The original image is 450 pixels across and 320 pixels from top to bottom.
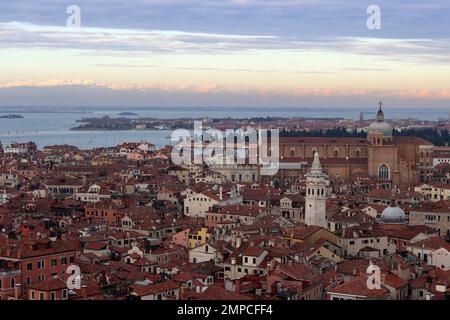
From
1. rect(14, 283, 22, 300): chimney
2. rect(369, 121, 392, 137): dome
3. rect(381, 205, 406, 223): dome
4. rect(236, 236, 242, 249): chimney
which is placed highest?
rect(369, 121, 392, 137): dome

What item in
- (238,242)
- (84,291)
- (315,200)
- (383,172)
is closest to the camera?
(84,291)

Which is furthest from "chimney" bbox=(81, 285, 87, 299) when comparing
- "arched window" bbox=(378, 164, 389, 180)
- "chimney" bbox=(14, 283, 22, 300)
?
"arched window" bbox=(378, 164, 389, 180)

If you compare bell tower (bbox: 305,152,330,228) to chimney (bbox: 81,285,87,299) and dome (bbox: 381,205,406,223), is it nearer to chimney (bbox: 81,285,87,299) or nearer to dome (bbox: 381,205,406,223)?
dome (bbox: 381,205,406,223)

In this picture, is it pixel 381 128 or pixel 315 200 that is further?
pixel 381 128

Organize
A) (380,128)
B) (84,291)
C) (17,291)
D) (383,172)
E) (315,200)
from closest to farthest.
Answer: (84,291) → (17,291) → (315,200) → (383,172) → (380,128)

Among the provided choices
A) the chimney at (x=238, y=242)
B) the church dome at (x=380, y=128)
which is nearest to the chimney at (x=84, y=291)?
the chimney at (x=238, y=242)

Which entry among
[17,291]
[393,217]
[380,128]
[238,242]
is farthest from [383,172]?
[17,291]

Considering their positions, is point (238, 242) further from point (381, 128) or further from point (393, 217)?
point (381, 128)

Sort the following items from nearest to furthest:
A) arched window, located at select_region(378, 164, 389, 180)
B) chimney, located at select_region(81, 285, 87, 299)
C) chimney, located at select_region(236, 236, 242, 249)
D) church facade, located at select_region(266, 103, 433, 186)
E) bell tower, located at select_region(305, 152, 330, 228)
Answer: chimney, located at select_region(81, 285, 87, 299) < chimney, located at select_region(236, 236, 242, 249) < bell tower, located at select_region(305, 152, 330, 228) < church facade, located at select_region(266, 103, 433, 186) < arched window, located at select_region(378, 164, 389, 180)
